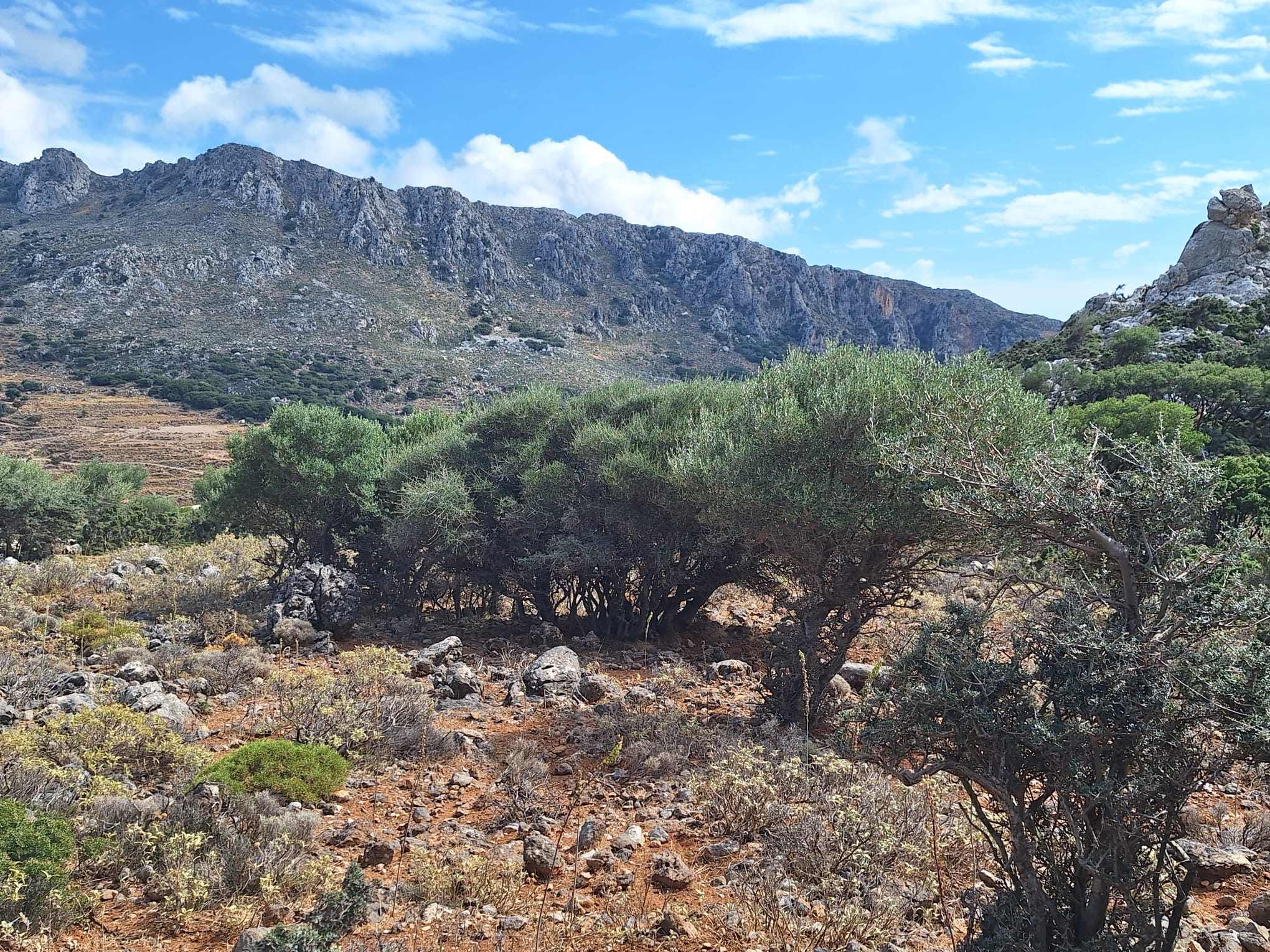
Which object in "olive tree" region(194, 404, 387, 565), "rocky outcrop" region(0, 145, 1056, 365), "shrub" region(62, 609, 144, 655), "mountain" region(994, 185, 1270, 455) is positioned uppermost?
"rocky outcrop" region(0, 145, 1056, 365)

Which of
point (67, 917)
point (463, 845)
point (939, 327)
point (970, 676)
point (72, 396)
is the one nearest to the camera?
point (970, 676)

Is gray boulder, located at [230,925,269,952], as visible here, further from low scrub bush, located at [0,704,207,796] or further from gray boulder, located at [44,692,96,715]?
gray boulder, located at [44,692,96,715]

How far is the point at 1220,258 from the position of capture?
49.8m

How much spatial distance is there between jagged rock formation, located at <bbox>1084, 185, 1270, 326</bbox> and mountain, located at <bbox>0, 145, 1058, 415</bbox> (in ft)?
165

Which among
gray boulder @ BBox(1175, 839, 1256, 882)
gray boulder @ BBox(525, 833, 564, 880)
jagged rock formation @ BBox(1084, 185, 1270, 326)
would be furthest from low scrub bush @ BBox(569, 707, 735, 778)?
jagged rock formation @ BBox(1084, 185, 1270, 326)

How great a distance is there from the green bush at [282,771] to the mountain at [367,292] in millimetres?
58675

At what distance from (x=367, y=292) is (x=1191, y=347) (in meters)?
76.8

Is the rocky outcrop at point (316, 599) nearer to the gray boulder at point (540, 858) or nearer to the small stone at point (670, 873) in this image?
the gray boulder at point (540, 858)

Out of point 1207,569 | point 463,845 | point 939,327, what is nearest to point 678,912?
point 463,845

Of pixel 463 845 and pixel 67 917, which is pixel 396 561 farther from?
pixel 67 917

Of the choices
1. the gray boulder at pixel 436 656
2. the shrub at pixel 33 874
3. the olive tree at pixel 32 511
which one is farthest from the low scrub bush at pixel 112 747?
the olive tree at pixel 32 511

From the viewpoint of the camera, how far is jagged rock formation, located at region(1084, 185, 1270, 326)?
4734 centimetres

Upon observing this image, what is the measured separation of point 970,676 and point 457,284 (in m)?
97.8

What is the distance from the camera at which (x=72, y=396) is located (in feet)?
193
